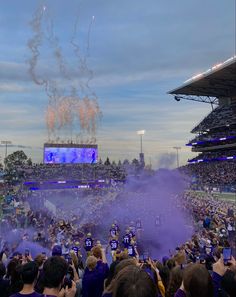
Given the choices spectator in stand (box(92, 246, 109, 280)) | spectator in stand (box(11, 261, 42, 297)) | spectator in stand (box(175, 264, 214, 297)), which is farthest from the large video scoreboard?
spectator in stand (box(175, 264, 214, 297))

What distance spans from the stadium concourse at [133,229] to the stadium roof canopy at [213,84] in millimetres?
175

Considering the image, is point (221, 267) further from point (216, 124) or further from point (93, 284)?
point (216, 124)

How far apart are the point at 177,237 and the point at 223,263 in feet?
45.8

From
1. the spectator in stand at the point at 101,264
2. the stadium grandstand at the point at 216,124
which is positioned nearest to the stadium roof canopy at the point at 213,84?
the stadium grandstand at the point at 216,124

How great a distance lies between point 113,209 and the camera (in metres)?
22.8

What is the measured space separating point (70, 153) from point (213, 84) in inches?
948

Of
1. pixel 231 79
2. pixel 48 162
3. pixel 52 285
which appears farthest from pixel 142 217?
pixel 231 79

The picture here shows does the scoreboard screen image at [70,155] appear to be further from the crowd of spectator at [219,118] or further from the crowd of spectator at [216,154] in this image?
the crowd of spectator at [219,118]

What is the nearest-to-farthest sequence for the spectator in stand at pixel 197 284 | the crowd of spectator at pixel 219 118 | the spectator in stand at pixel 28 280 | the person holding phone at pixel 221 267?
the spectator in stand at pixel 197 284 → the spectator in stand at pixel 28 280 → the person holding phone at pixel 221 267 → the crowd of spectator at pixel 219 118

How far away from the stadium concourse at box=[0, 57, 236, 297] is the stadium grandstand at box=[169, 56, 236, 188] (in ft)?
0.68

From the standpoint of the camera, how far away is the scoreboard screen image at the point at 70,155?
51.9 m

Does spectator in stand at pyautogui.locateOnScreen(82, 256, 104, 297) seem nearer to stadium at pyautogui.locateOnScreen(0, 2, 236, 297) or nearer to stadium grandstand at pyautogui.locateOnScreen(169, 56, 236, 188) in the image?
stadium at pyautogui.locateOnScreen(0, 2, 236, 297)

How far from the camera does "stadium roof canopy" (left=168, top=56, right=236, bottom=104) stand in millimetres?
45781

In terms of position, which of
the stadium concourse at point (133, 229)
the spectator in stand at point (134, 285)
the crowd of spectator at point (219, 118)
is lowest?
the stadium concourse at point (133, 229)
